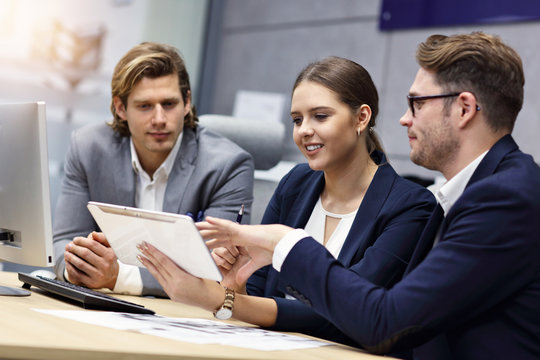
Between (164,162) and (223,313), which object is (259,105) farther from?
(223,313)

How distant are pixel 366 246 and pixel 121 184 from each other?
0.99 metres

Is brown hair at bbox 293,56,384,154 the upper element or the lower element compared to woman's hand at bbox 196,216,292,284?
upper

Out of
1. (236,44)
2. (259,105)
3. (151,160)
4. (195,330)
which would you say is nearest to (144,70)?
(151,160)

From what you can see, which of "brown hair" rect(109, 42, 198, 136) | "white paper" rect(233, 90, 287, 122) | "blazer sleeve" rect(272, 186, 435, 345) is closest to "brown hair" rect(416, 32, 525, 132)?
"blazer sleeve" rect(272, 186, 435, 345)

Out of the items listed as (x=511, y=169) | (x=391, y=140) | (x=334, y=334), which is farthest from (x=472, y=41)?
(x=391, y=140)

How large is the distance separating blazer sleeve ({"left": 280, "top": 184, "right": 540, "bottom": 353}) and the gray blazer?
1.04 meters

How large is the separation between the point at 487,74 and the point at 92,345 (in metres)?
0.85

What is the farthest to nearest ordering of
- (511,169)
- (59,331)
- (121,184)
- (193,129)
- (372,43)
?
(372,43) → (193,129) → (121,184) → (511,169) → (59,331)

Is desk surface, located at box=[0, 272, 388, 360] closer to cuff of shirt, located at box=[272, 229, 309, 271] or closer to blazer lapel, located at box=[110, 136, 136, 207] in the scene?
cuff of shirt, located at box=[272, 229, 309, 271]

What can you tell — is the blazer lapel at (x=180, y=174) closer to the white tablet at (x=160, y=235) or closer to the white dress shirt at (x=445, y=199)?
the white tablet at (x=160, y=235)

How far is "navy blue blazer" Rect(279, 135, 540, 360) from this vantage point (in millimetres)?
1063

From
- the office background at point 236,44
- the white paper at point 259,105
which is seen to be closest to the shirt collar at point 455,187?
the office background at point 236,44

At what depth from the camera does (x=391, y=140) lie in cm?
377

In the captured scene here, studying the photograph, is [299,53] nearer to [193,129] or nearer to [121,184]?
[193,129]
